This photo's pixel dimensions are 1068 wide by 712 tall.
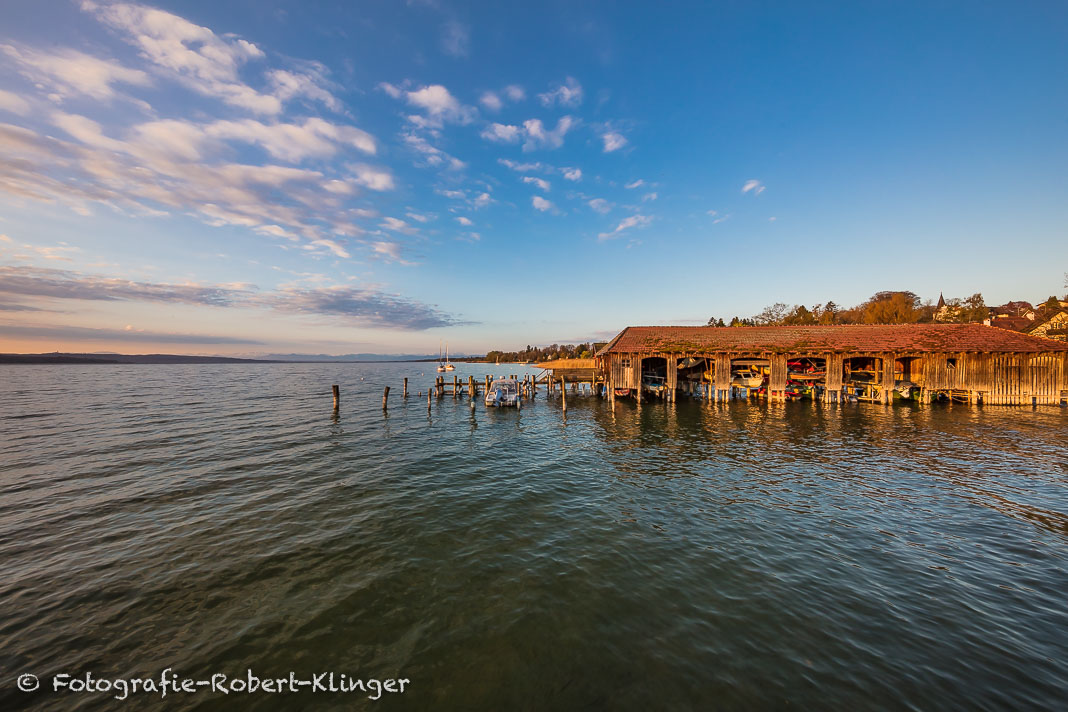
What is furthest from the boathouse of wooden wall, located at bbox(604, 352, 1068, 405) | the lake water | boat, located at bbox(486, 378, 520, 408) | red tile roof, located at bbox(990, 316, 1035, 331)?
red tile roof, located at bbox(990, 316, 1035, 331)

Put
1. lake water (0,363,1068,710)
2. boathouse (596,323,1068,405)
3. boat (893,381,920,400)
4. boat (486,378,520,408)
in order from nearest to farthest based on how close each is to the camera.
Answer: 1. lake water (0,363,1068,710)
2. boathouse (596,323,1068,405)
3. boat (893,381,920,400)
4. boat (486,378,520,408)

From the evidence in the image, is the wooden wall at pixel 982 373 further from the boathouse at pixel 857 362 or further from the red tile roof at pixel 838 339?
the red tile roof at pixel 838 339

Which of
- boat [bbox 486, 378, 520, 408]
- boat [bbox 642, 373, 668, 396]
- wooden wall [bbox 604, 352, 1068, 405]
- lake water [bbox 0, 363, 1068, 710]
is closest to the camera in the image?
lake water [bbox 0, 363, 1068, 710]

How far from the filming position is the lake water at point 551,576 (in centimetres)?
580

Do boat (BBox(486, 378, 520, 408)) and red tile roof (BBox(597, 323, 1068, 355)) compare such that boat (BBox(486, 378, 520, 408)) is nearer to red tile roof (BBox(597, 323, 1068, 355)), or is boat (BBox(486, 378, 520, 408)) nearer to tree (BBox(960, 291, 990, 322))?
red tile roof (BBox(597, 323, 1068, 355))

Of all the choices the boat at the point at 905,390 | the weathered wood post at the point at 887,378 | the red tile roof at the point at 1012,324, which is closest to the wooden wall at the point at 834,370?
the weathered wood post at the point at 887,378

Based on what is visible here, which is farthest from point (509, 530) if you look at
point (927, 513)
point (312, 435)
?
point (312, 435)

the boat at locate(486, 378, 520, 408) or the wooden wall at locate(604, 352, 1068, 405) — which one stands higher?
the wooden wall at locate(604, 352, 1068, 405)

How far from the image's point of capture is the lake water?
19.0ft

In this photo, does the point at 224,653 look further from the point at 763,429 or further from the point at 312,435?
the point at 763,429

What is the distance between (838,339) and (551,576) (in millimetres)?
37148

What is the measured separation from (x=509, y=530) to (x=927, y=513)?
13.4 meters

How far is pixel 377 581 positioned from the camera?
328 inches

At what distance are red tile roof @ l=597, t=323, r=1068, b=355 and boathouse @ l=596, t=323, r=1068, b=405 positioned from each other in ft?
0.24
